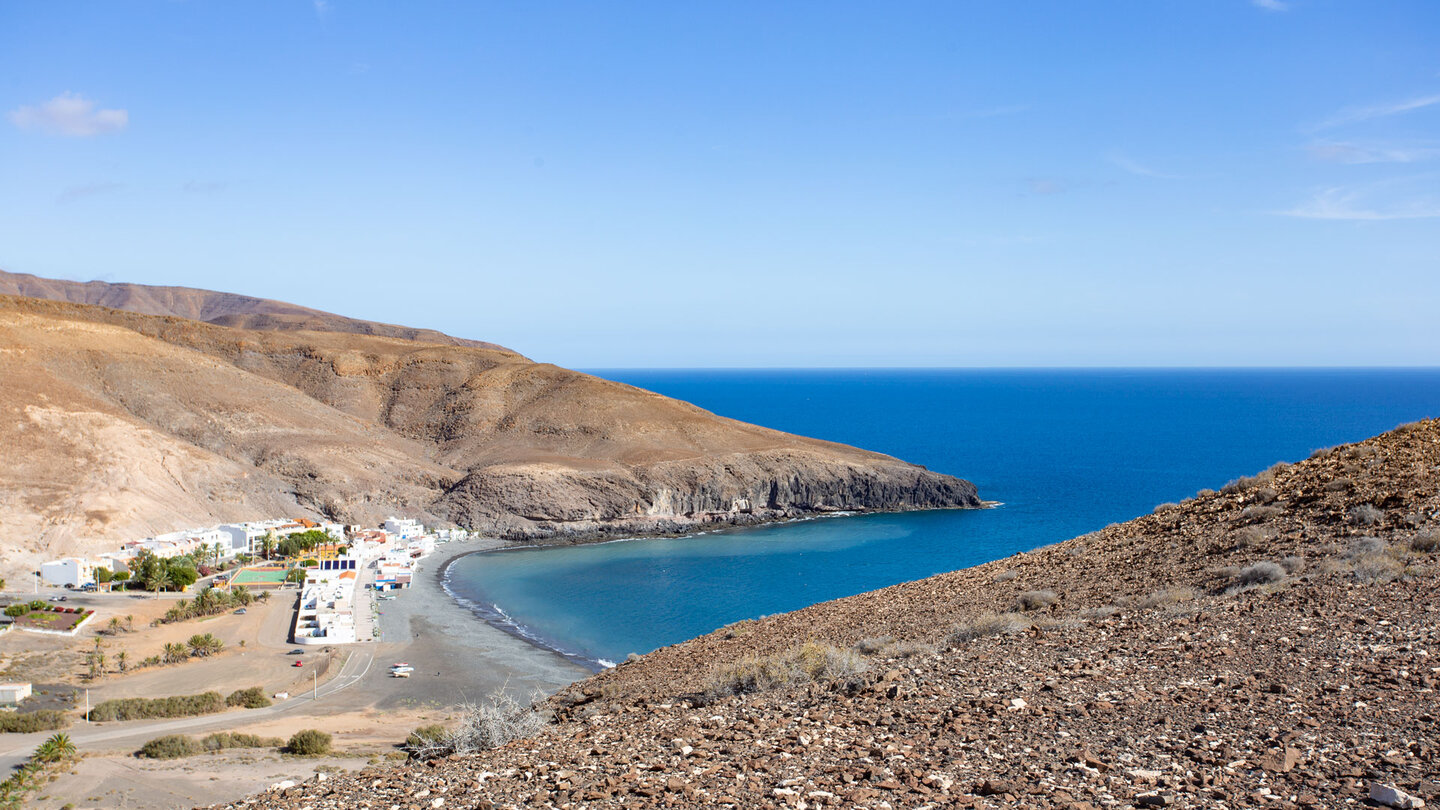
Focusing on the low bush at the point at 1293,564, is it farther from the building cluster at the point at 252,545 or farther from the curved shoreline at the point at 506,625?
the building cluster at the point at 252,545

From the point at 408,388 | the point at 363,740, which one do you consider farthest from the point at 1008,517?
the point at 408,388

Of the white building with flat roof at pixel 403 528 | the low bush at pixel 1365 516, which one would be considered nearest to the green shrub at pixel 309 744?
the low bush at pixel 1365 516

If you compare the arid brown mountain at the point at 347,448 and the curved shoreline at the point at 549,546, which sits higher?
the arid brown mountain at the point at 347,448

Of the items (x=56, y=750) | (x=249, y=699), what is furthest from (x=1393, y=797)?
(x=249, y=699)

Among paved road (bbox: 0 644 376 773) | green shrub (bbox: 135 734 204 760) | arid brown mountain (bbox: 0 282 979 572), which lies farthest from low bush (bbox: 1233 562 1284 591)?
arid brown mountain (bbox: 0 282 979 572)

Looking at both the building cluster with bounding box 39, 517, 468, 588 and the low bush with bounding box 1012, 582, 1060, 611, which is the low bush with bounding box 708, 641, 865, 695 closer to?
the low bush with bounding box 1012, 582, 1060, 611

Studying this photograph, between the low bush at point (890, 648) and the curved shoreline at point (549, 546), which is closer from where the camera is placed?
the low bush at point (890, 648)
